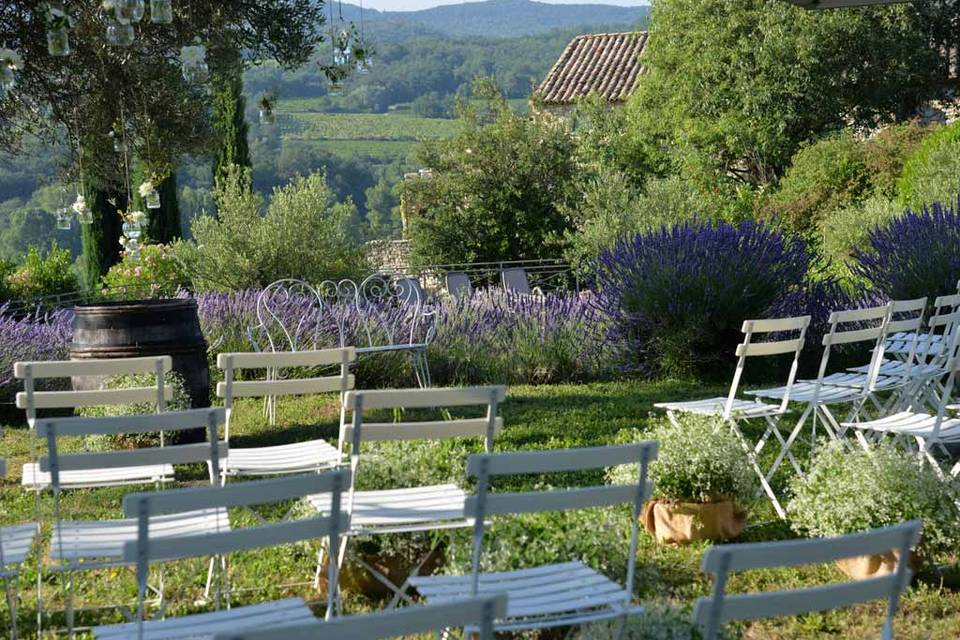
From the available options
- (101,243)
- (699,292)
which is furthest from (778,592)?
(101,243)

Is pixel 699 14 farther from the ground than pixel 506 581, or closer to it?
farther from the ground

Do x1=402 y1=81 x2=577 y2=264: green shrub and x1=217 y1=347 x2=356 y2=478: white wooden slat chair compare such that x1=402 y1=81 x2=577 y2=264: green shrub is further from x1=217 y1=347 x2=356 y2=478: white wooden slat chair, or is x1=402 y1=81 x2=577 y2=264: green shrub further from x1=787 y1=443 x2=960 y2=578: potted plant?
x1=787 y1=443 x2=960 y2=578: potted plant

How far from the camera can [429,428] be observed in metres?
4.14

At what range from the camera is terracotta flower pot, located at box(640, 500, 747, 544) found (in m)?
4.99

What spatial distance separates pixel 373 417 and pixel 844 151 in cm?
1297

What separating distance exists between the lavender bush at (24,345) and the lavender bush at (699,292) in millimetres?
4664

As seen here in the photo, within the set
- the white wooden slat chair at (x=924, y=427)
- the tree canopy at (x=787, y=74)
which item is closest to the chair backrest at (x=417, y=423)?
the white wooden slat chair at (x=924, y=427)

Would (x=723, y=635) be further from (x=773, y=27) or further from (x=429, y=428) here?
(x=773, y=27)

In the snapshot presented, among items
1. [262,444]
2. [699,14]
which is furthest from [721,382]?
[699,14]

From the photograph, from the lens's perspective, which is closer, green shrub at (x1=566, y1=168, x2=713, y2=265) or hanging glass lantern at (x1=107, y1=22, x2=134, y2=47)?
hanging glass lantern at (x1=107, y1=22, x2=134, y2=47)

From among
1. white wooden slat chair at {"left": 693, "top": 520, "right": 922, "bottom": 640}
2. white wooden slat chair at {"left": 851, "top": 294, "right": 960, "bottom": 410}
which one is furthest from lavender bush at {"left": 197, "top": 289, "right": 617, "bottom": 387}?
white wooden slat chair at {"left": 693, "top": 520, "right": 922, "bottom": 640}

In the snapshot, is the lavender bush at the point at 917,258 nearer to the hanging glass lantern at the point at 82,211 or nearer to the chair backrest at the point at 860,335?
the chair backrest at the point at 860,335

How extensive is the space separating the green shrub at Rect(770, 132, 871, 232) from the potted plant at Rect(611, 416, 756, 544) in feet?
45.5

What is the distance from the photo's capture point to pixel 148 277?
12758 mm
